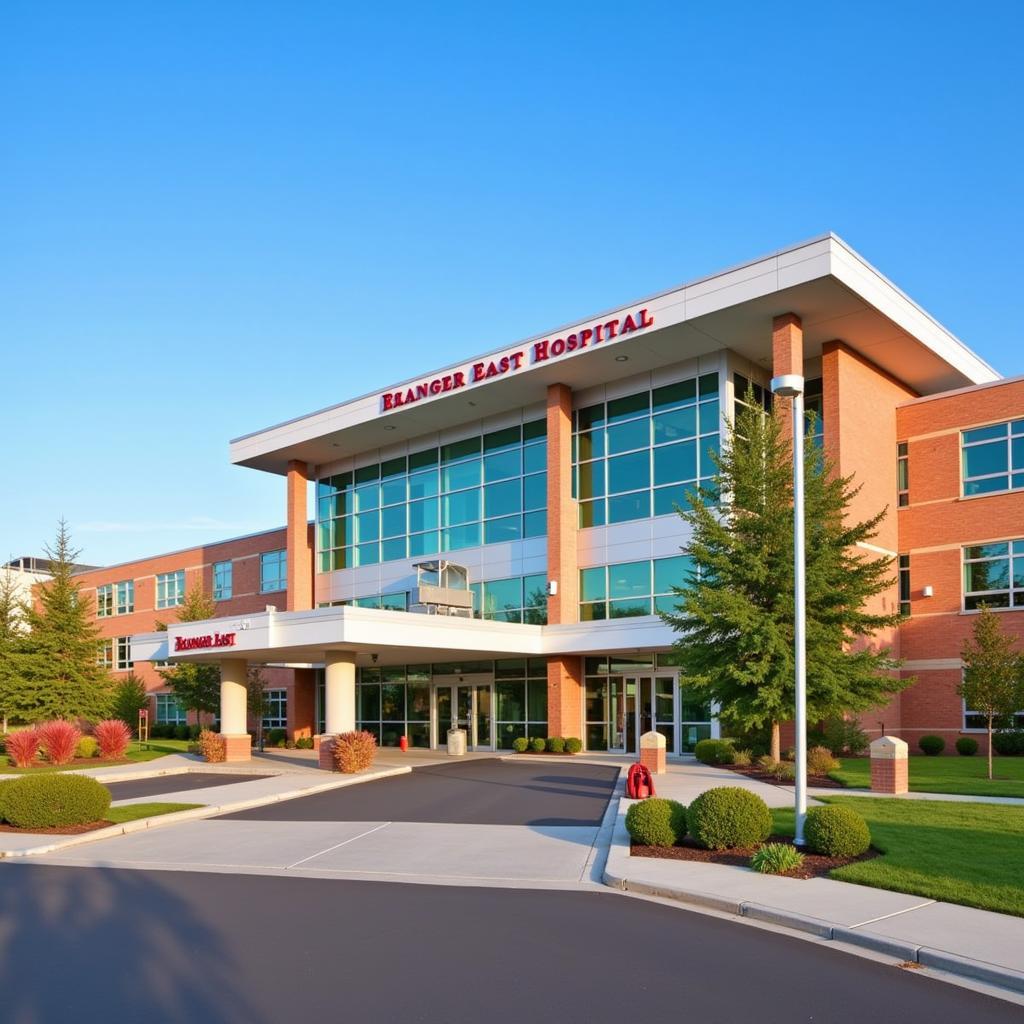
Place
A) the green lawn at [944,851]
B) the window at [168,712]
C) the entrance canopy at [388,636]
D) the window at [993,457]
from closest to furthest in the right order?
the green lawn at [944,851] → the entrance canopy at [388,636] → the window at [993,457] → the window at [168,712]

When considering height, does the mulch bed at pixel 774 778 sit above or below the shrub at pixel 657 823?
Result: below

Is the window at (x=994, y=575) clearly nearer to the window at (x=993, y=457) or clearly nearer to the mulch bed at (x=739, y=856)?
the window at (x=993, y=457)

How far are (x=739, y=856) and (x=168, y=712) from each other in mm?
48566

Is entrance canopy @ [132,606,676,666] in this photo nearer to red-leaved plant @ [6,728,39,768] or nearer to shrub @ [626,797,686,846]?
red-leaved plant @ [6,728,39,768]

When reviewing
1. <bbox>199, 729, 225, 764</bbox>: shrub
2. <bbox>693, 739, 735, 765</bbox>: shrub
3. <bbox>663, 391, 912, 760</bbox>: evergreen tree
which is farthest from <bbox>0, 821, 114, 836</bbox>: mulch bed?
<bbox>693, 739, 735, 765</bbox>: shrub

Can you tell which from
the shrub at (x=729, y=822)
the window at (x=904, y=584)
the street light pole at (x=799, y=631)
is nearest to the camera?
the street light pole at (x=799, y=631)

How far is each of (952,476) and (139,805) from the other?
972 inches

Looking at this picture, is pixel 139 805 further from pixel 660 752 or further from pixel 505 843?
pixel 660 752

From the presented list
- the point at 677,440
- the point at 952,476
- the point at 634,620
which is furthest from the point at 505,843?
the point at 952,476

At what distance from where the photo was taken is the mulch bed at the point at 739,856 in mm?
12164

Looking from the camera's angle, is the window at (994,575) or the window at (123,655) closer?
the window at (994,575)

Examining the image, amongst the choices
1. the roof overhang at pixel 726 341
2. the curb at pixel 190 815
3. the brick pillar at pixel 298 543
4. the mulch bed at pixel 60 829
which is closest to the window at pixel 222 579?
the brick pillar at pixel 298 543

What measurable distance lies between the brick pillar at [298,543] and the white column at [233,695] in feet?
31.5

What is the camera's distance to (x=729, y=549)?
2391cm
